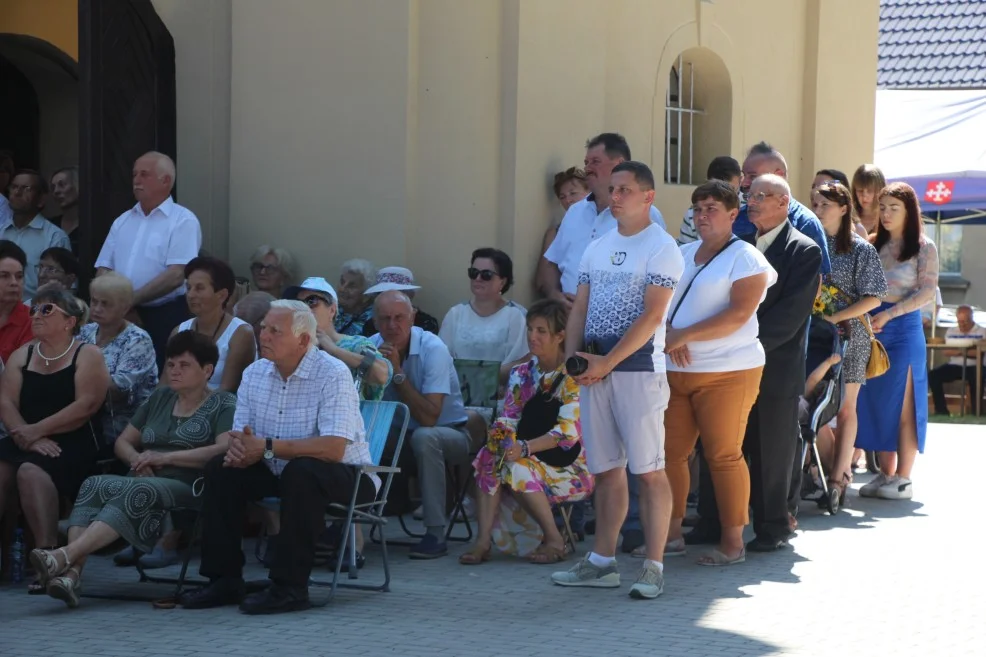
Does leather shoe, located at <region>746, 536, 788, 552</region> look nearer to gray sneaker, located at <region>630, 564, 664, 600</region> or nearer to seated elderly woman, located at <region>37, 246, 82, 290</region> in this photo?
gray sneaker, located at <region>630, 564, 664, 600</region>

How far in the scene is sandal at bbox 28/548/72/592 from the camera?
21.4 ft

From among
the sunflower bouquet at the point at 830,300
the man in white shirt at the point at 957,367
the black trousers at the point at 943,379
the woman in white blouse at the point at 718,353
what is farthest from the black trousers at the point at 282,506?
the black trousers at the point at 943,379

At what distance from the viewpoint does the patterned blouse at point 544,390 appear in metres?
7.77

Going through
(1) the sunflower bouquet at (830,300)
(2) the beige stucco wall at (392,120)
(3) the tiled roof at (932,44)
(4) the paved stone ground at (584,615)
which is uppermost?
(3) the tiled roof at (932,44)

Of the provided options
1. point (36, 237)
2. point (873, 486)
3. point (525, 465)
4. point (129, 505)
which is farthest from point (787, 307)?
point (36, 237)

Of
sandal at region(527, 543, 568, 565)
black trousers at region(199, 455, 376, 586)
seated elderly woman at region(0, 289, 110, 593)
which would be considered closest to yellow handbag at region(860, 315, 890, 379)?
sandal at region(527, 543, 568, 565)

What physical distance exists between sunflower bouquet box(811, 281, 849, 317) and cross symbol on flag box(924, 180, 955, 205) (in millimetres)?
8198

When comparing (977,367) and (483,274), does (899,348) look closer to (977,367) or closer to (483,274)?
(483,274)

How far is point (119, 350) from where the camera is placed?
26.6 feet

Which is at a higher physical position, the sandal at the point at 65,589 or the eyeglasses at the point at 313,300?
the eyeglasses at the point at 313,300

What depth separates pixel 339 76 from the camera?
9.80 m

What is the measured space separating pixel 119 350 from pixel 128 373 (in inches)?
6.6

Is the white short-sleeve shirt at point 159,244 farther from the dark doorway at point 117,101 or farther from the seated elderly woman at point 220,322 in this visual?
the seated elderly woman at point 220,322

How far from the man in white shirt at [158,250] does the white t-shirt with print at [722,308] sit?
127 inches
